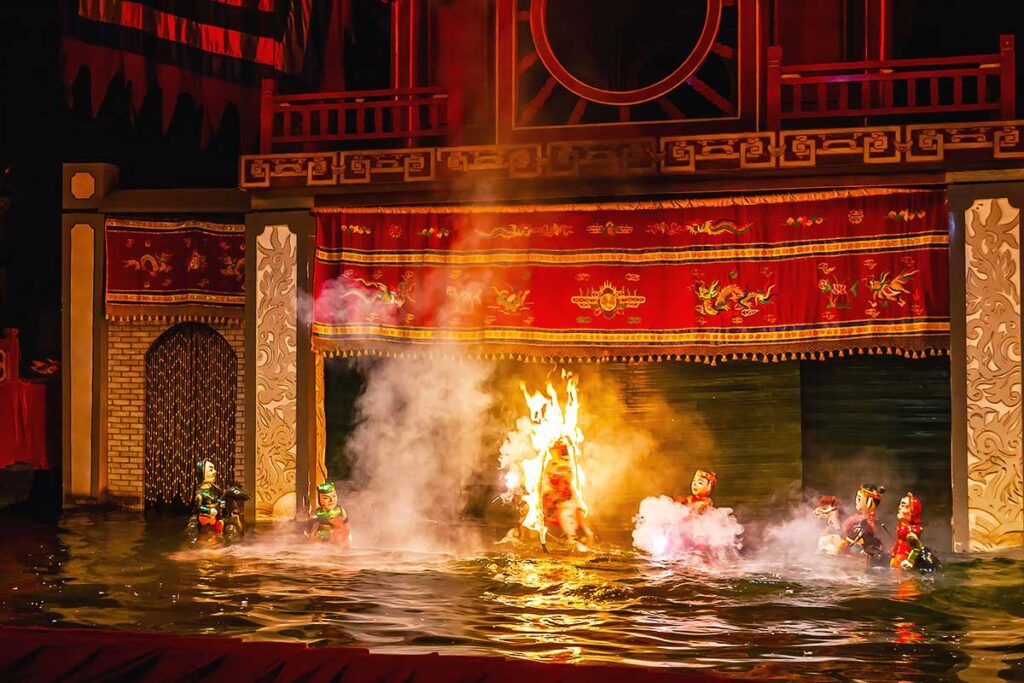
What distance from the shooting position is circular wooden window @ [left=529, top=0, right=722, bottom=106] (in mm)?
10672

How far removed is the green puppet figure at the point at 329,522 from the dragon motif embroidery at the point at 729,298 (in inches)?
148

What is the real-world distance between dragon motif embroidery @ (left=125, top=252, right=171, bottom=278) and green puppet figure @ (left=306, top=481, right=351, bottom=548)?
3.65 meters

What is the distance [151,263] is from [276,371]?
2.46 metres

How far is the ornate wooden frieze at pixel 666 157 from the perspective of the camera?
9.75 m

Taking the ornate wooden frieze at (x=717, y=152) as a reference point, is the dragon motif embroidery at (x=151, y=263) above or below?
below

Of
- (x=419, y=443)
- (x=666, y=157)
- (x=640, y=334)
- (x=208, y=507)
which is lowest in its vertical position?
(x=208, y=507)

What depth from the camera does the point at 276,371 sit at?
11.3 meters

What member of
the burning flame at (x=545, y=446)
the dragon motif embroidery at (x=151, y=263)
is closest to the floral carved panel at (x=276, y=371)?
the dragon motif embroidery at (x=151, y=263)

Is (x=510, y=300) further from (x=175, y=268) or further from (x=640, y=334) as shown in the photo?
(x=175, y=268)

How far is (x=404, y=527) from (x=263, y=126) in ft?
13.8

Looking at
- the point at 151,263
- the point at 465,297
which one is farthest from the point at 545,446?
the point at 151,263

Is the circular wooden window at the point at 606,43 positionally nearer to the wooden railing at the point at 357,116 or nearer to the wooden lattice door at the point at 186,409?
the wooden railing at the point at 357,116

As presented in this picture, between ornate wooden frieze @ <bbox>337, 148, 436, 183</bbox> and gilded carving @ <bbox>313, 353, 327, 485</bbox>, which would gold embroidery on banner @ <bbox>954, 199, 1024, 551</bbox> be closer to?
ornate wooden frieze @ <bbox>337, 148, 436, 183</bbox>

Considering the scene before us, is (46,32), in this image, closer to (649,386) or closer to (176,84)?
(176,84)
